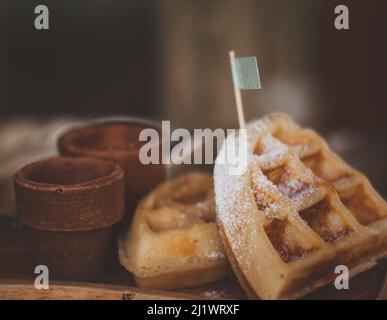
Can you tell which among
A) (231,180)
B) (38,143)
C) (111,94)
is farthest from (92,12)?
(231,180)

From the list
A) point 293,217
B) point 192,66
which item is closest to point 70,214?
point 293,217

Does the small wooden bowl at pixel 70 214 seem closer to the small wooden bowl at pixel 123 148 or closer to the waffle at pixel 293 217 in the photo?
the small wooden bowl at pixel 123 148

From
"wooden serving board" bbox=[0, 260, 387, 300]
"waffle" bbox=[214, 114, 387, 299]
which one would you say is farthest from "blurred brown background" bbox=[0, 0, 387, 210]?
"wooden serving board" bbox=[0, 260, 387, 300]

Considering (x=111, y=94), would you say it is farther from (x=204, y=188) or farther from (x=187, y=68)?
(x=204, y=188)

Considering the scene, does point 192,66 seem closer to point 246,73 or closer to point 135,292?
point 246,73

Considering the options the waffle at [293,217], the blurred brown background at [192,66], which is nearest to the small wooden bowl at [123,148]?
the waffle at [293,217]

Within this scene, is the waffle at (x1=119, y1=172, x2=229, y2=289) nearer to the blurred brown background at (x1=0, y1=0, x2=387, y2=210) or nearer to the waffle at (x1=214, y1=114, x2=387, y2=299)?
the waffle at (x1=214, y1=114, x2=387, y2=299)
